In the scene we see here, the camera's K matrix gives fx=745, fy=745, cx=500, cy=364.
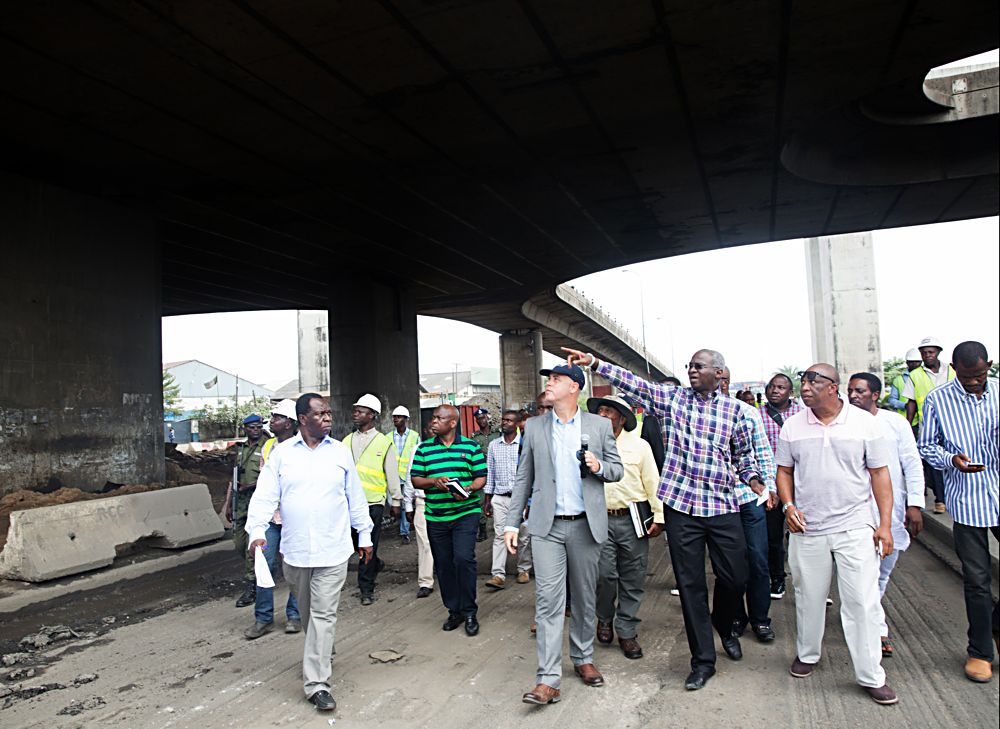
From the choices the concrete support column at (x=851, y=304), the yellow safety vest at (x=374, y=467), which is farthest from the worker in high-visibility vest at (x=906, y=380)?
the concrete support column at (x=851, y=304)

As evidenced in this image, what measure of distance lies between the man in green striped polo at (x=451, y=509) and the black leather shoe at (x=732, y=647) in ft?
6.65

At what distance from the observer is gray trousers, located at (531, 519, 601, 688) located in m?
4.79

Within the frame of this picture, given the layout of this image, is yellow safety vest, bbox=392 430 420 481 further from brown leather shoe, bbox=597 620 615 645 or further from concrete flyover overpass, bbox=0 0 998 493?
concrete flyover overpass, bbox=0 0 998 493

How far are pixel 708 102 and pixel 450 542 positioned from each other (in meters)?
7.96

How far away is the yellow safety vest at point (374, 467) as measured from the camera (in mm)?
7902

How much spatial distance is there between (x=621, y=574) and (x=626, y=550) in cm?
21

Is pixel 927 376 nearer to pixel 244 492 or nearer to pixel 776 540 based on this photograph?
pixel 776 540

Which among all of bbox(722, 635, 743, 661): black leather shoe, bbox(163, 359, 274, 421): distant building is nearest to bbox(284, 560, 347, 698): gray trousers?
bbox(722, 635, 743, 661): black leather shoe

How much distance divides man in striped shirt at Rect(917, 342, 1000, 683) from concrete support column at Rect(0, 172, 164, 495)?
38.7 ft

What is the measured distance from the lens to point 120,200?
538 inches

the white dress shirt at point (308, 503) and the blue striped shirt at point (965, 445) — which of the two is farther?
the white dress shirt at point (308, 503)

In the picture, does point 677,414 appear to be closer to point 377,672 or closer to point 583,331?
point 377,672

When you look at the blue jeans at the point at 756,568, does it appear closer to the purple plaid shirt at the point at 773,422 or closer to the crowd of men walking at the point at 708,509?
the crowd of men walking at the point at 708,509

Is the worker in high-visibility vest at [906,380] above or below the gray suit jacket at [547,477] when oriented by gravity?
above
